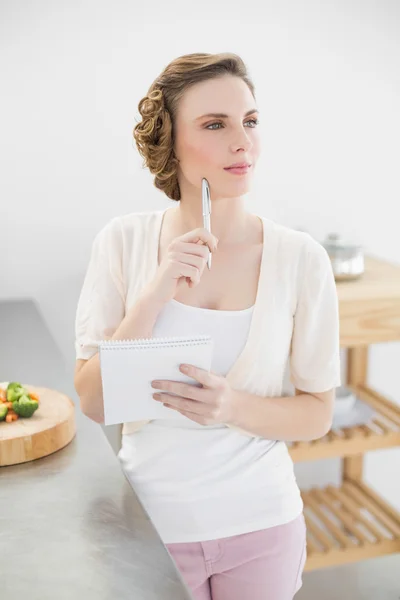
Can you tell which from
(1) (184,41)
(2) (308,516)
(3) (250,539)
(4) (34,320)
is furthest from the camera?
(2) (308,516)

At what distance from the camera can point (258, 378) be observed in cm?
146

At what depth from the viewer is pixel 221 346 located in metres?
1.44

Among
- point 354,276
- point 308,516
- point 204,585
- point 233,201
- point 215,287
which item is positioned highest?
point 233,201

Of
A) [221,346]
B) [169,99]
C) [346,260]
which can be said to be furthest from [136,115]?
[221,346]

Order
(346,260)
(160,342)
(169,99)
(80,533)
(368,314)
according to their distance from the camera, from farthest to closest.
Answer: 1. (346,260)
2. (368,314)
3. (169,99)
4. (160,342)
5. (80,533)

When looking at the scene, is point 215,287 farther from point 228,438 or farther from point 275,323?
point 228,438

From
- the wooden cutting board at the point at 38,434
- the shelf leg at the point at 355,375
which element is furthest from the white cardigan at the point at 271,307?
the shelf leg at the point at 355,375

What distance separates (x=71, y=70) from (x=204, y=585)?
1.64 metres

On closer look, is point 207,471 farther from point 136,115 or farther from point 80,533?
point 136,115

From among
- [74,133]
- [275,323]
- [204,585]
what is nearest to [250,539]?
[204,585]

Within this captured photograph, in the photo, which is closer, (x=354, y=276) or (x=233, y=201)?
(x=233, y=201)

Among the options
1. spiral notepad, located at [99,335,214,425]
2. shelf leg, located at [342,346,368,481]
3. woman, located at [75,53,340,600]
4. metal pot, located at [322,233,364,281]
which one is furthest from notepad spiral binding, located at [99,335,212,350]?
shelf leg, located at [342,346,368,481]

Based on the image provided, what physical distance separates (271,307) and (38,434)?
1.56ft

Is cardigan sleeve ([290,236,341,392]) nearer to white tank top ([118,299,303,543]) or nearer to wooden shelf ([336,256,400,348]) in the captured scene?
white tank top ([118,299,303,543])
